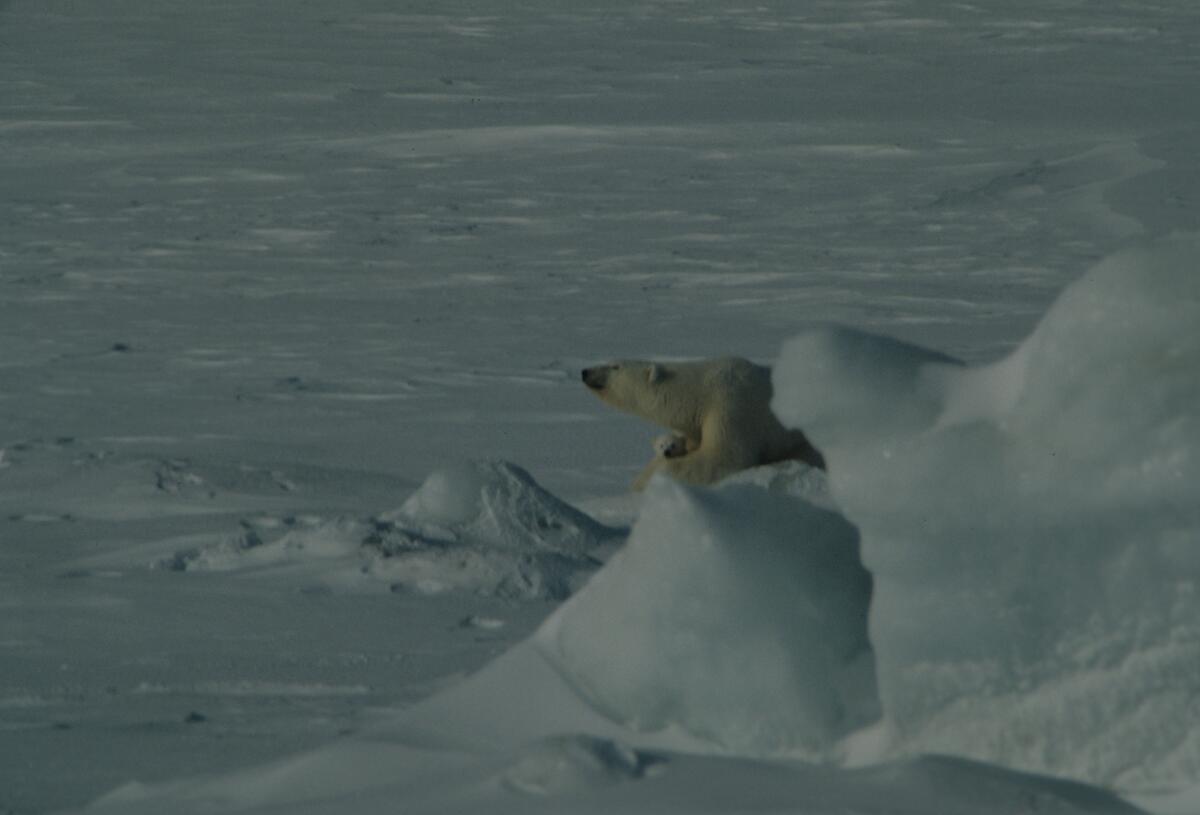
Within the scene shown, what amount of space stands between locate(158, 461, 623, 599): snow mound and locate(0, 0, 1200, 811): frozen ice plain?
5cm

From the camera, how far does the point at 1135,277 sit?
222cm

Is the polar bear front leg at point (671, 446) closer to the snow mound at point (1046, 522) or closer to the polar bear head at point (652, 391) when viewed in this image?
the polar bear head at point (652, 391)

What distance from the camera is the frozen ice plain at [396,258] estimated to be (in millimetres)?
3557

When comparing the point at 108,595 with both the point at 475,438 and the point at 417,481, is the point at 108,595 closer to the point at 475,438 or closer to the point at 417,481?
the point at 417,481

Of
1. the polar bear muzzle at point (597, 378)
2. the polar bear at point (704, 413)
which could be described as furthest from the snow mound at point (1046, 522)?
the polar bear muzzle at point (597, 378)

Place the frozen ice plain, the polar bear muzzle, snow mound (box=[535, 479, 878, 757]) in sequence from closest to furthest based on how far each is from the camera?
1. snow mound (box=[535, 479, 878, 757])
2. the frozen ice plain
3. the polar bear muzzle

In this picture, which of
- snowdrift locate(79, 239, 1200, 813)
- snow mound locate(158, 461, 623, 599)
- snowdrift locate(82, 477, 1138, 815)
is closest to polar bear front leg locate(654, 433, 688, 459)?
snow mound locate(158, 461, 623, 599)

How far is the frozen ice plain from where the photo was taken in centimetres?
356

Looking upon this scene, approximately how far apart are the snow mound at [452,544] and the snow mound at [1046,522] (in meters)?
1.60

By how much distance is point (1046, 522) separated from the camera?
7.37 ft

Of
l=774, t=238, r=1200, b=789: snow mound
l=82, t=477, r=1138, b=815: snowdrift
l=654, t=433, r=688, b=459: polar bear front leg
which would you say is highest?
l=774, t=238, r=1200, b=789: snow mound

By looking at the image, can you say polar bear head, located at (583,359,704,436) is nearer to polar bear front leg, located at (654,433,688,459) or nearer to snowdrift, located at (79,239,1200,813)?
polar bear front leg, located at (654,433,688,459)

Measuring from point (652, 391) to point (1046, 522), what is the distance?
253cm

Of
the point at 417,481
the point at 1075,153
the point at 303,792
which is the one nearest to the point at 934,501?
the point at 303,792
